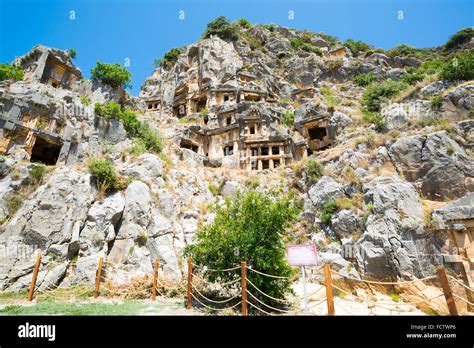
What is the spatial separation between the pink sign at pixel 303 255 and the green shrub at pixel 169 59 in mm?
55914

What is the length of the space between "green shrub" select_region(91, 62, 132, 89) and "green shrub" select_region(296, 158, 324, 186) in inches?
863

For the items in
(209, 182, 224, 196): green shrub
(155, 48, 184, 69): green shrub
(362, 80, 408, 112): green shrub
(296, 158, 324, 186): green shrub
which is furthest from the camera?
(155, 48, 184, 69): green shrub

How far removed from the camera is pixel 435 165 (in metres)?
16.9

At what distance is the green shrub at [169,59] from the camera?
55594mm

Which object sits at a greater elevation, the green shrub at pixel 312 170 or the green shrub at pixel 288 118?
the green shrub at pixel 288 118

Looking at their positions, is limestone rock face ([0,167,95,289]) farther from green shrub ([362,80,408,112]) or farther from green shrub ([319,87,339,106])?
green shrub ([362,80,408,112])

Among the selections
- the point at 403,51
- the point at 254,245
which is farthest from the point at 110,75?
the point at 403,51

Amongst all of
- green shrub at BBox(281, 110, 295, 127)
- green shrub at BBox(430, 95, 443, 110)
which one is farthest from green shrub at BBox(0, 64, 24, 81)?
green shrub at BBox(430, 95, 443, 110)

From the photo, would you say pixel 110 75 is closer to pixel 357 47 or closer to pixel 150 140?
pixel 150 140

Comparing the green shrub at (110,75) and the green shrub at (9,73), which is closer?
the green shrub at (9,73)

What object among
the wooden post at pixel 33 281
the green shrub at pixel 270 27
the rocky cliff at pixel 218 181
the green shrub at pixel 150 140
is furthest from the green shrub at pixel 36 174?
the green shrub at pixel 270 27

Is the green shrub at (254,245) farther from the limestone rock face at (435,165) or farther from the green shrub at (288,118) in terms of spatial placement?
the green shrub at (288,118)

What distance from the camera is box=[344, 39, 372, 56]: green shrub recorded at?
198 feet
